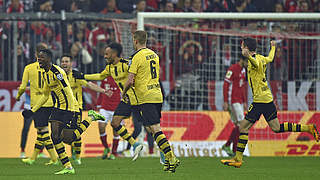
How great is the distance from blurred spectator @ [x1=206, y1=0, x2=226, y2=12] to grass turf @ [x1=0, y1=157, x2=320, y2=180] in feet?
20.3

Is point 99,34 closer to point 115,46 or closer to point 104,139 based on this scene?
point 104,139

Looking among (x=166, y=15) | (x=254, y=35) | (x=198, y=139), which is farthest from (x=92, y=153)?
(x=254, y=35)

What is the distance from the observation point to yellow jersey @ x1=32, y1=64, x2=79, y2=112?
452 inches

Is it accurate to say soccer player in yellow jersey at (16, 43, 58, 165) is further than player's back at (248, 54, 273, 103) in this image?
Yes

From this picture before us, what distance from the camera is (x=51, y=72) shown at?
1162cm

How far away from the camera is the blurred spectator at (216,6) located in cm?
2012

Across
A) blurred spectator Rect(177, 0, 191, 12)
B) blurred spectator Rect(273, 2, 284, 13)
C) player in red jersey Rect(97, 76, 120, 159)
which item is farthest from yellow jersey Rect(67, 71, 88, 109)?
blurred spectator Rect(273, 2, 284, 13)

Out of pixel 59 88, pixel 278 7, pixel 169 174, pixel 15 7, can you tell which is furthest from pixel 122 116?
pixel 278 7

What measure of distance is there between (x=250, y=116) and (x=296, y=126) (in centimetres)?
108

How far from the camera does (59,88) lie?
38.6 ft

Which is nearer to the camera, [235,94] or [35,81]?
[35,81]

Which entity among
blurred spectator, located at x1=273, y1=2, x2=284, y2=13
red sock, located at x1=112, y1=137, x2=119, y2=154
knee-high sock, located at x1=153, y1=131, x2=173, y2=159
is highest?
blurred spectator, located at x1=273, y1=2, x2=284, y2=13

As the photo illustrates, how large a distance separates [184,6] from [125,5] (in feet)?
5.68

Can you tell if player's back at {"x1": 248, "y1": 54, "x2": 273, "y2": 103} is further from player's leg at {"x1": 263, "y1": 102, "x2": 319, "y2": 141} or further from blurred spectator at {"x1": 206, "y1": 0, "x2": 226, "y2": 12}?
blurred spectator at {"x1": 206, "y1": 0, "x2": 226, "y2": 12}
